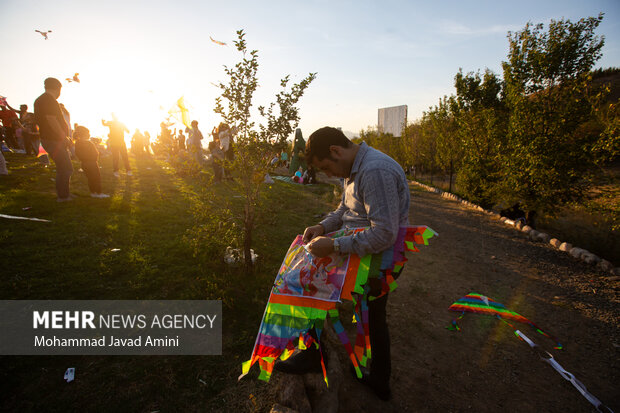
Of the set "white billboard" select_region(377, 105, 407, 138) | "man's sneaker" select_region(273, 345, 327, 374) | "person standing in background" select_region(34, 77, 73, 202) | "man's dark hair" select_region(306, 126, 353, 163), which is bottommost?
"man's sneaker" select_region(273, 345, 327, 374)

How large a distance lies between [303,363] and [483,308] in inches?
126

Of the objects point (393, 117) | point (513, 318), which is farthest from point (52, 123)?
point (393, 117)

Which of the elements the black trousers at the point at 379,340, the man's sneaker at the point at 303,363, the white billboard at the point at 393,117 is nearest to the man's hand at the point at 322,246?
the black trousers at the point at 379,340

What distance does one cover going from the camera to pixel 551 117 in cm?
667

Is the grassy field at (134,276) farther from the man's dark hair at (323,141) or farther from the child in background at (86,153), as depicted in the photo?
the man's dark hair at (323,141)

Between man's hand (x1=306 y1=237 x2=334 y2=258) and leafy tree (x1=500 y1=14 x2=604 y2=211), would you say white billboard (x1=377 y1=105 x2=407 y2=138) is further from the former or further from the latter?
man's hand (x1=306 y1=237 x2=334 y2=258)

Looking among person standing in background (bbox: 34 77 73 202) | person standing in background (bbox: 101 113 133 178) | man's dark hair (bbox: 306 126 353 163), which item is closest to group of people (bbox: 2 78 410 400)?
man's dark hair (bbox: 306 126 353 163)

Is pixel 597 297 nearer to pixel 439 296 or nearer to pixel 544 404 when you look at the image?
pixel 439 296

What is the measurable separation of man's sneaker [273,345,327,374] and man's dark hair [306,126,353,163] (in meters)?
1.76

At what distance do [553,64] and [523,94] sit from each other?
0.87 metres

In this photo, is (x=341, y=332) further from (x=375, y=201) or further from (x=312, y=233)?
(x=375, y=201)

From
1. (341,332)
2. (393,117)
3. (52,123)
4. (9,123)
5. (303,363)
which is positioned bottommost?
(303,363)

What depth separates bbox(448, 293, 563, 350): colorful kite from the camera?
12.6ft

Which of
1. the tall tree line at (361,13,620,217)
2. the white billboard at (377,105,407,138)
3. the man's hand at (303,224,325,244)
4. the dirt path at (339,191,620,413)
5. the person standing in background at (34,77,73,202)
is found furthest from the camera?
the white billboard at (377,105,407,138)
